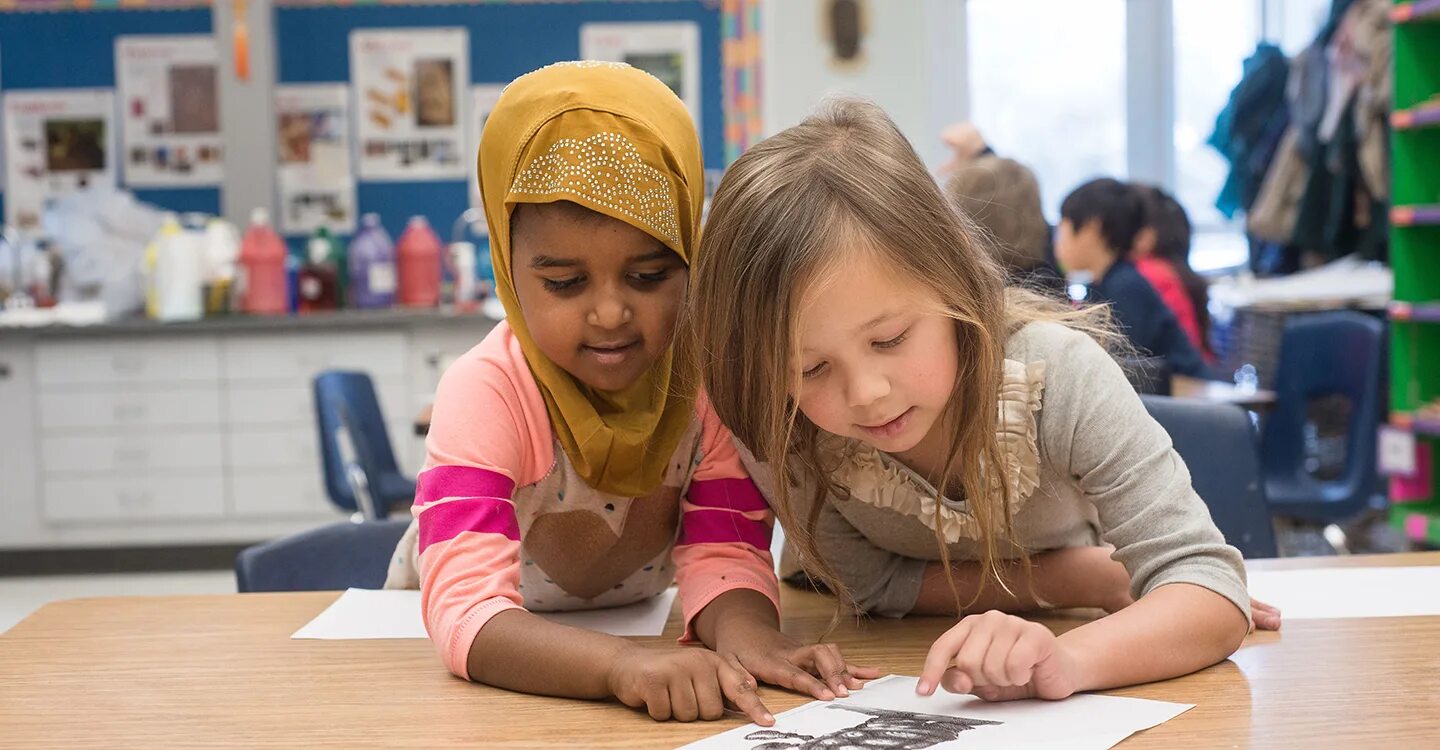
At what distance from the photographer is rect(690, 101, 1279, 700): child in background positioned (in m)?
0.92

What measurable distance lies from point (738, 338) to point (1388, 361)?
341 centimetres

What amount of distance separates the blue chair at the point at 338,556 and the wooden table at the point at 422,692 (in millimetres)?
301

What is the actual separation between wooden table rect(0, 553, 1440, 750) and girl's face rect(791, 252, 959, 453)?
183mm

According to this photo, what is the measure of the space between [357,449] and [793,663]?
87.2 inches

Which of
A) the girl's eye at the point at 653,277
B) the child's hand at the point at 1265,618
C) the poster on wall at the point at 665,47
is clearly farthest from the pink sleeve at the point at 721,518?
the poster on wall at the point at 665,47

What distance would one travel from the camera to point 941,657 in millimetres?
841

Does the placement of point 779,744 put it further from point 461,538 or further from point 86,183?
point 86,183

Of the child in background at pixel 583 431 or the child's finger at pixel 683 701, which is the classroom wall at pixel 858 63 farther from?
the child's finger at pixel 683 701

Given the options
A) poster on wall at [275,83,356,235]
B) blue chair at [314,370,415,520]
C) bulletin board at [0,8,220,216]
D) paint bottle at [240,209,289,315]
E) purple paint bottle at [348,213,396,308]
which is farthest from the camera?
poster on wall at [275,83,356,235]

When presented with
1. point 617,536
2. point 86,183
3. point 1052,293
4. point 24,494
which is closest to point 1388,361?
point 1052,293

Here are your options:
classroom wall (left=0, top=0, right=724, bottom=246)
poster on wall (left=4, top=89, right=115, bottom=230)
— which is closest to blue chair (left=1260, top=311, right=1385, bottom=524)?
classroom wall (left=0, top=0, right=724, bottom=246)

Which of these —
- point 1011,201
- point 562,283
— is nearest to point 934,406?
point 562,283

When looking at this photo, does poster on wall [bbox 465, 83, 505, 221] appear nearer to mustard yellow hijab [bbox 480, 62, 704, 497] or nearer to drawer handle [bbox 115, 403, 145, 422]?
drawer handle [bbox 115, 403, 145, 422]

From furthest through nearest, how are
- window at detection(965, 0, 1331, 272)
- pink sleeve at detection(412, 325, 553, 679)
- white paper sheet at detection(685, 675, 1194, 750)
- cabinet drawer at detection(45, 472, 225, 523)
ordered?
window at detection(965, 0, 1331, 272), cabinet drawer at detection(45, 472, 225, 523), pink sleeve at detection(412, 325, 553, 679), white paper sheet at detection(685, 675, 1194, 750)
